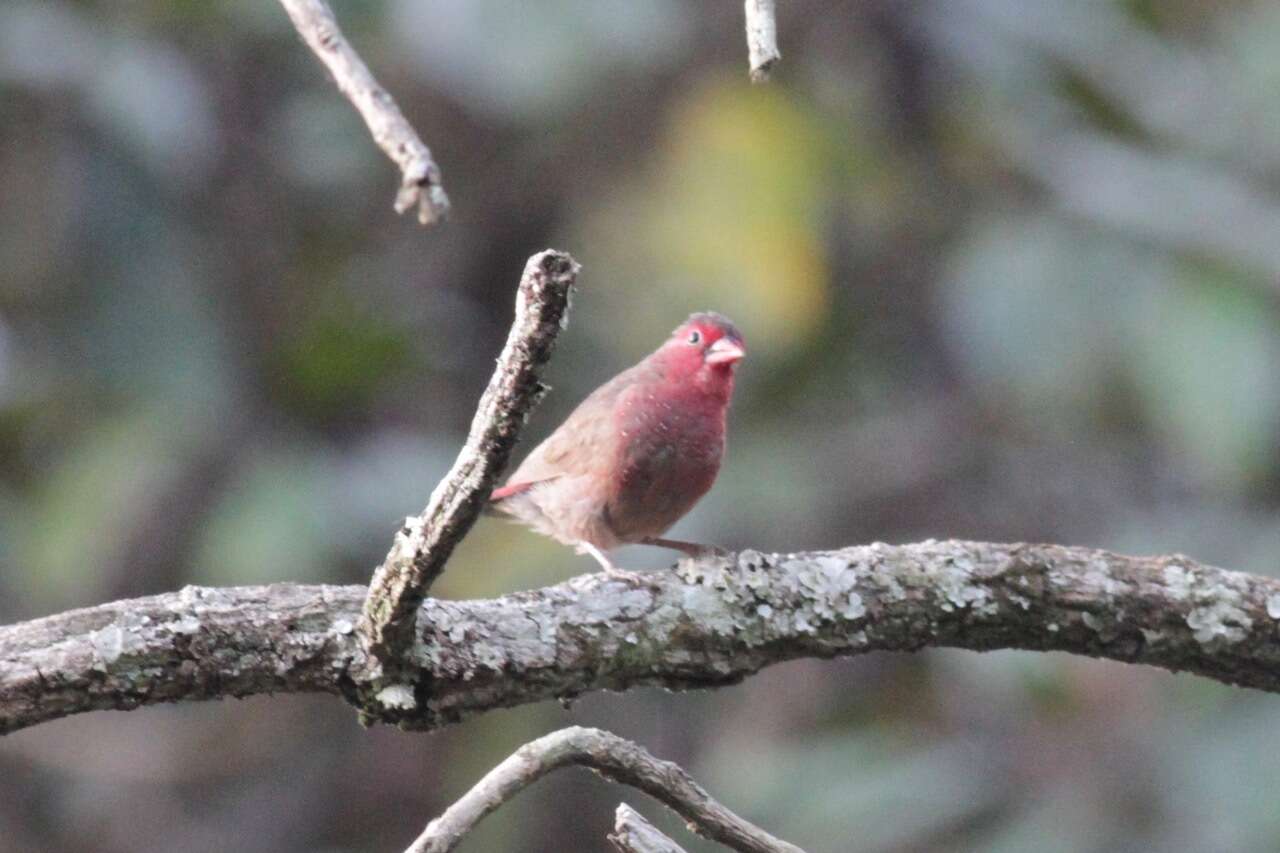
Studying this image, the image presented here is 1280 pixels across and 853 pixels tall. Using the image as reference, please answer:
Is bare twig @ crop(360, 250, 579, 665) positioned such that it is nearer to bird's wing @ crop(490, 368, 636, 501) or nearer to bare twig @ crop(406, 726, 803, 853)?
bare twig @ crop(406, 726, 803, 853)

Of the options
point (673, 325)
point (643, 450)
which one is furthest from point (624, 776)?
point (673, 325)

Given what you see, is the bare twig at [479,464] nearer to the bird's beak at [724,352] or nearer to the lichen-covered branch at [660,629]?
the lichen-covered branch at [660,629]

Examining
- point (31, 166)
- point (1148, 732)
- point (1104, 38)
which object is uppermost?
point (1104, 38)

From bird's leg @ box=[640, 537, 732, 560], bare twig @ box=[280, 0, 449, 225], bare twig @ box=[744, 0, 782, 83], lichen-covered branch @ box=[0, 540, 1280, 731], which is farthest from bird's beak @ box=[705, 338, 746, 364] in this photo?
bare twig @ box=[280, 0, 449, 225]

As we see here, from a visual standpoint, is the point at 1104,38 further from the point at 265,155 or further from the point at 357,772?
the point at 357,772

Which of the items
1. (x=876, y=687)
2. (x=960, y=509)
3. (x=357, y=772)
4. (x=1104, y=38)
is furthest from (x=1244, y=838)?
(x=357, y=772)

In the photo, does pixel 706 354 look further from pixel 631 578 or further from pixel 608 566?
pixel 631 578

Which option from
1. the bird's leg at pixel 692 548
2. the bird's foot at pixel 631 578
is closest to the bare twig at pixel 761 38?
the bird's foot at pixel 631 578
